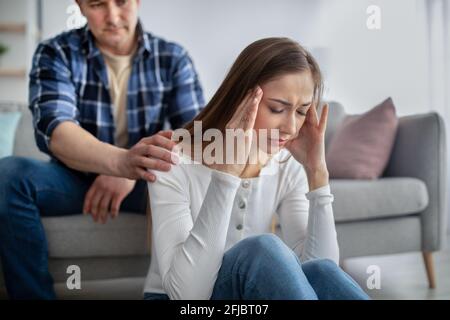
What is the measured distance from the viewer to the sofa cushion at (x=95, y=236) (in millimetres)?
1321

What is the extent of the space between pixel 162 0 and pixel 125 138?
29cm

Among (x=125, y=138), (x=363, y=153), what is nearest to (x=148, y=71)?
(x=125, y=138)

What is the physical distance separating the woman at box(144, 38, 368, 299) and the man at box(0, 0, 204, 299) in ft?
0.50

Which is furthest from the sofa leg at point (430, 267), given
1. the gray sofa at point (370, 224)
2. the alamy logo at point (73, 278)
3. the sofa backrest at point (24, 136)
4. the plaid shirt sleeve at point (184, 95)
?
the sofa backrest at point (24, 136)

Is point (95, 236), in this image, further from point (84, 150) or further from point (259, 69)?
point (259, 69)

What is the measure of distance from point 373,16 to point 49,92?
63cm

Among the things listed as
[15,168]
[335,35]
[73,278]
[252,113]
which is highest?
[335,35]

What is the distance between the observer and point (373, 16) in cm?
97

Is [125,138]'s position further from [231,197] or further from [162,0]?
[231,197]

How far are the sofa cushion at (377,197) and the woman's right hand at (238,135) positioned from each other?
13.7 inches

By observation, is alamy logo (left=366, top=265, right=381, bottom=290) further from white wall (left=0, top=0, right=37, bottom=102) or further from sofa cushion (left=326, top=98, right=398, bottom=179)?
white wall (left=0, top=0, right=37, bottom=102)

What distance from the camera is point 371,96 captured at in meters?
1.00

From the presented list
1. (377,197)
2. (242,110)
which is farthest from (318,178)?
(377,197)

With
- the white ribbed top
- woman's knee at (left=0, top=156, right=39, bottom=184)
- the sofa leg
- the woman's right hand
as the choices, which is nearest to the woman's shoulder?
the white ribbed top
